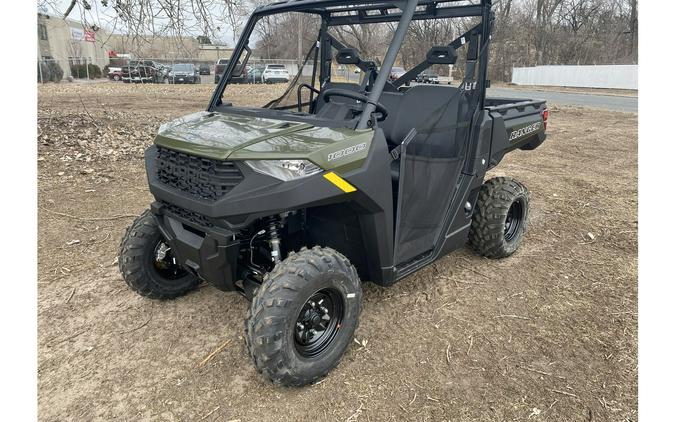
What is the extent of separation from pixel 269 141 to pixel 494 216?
227cm

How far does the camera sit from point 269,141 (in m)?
2.51

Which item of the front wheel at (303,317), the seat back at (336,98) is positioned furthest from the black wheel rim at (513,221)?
the front wheel at (303,317)

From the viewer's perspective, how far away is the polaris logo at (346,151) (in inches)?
97.0

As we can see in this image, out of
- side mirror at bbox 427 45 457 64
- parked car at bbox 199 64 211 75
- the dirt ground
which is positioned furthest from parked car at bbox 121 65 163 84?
side mirror at bbox 427 45 457 64

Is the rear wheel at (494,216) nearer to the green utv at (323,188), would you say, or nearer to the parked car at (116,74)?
the green utv at (323,188)

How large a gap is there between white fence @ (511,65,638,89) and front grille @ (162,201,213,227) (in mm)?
30178

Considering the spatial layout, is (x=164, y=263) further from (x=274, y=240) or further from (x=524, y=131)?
(x=524, y=131)

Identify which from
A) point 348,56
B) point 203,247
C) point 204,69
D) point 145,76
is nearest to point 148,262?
point 203,247

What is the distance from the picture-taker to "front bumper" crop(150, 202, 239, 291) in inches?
98.7

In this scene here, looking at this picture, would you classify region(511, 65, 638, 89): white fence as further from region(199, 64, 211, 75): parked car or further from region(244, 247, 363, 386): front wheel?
region(244, 247, 363, 386): front wheel

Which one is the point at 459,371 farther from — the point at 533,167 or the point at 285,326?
the point at 533,167

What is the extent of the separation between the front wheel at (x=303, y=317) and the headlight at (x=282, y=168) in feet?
1.44

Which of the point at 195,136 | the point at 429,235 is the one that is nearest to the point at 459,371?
the point at 429,235

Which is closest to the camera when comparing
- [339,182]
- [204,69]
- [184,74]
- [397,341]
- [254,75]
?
[339,182]
